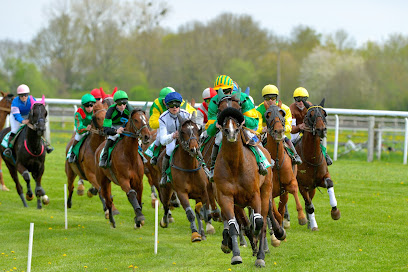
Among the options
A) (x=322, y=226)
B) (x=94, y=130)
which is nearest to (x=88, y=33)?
(x=94, y=130)

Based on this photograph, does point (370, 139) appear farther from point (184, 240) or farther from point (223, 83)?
point (223, 83)

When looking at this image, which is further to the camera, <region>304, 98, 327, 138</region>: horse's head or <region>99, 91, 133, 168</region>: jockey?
<region>99, 91, 133, 168</region>: jockey

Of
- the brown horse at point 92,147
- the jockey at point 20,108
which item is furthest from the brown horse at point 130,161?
the jockey at point 20,108

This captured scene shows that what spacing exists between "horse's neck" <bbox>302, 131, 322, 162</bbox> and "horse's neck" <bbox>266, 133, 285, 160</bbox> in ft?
4.72

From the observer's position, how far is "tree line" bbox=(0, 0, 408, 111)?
26.6 m

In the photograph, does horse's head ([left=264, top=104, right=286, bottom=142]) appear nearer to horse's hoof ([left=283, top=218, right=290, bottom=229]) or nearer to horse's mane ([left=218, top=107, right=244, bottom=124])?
horse's mane ([left=218, top=107, right=244, bottom=124])

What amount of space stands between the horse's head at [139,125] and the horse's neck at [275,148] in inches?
80.9

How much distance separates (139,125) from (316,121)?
9.81 feet

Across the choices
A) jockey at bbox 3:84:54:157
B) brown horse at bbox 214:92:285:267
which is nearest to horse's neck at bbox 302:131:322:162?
brown horse at bbox 214:92:285:267

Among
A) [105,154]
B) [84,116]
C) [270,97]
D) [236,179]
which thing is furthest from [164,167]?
[84,116]

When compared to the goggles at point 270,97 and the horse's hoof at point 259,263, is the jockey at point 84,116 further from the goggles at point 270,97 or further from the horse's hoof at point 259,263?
the horse's hoof at point 259,263

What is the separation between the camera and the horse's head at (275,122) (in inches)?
348

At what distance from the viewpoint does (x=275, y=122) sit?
8.96 metres

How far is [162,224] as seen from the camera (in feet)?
37.4
